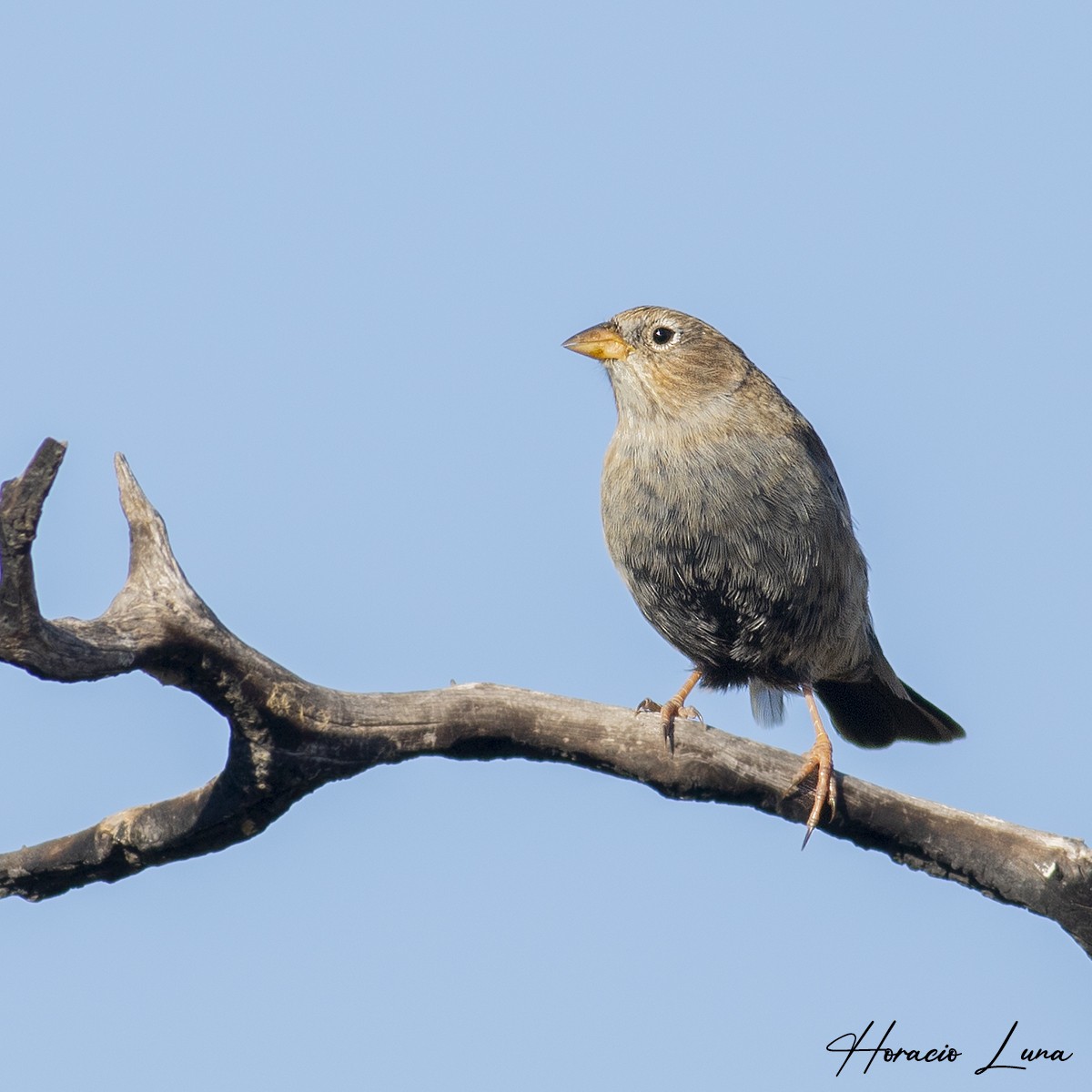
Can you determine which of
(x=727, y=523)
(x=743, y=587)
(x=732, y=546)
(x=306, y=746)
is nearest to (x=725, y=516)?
(x=727, y=523)

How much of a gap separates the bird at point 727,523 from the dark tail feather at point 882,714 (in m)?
0.15

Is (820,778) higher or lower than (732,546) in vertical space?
lower

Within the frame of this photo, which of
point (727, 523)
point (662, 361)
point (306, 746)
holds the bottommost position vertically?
point (306, 746)

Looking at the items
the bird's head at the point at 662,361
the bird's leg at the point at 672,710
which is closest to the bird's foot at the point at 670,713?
the bird's leg at the point at 672,710

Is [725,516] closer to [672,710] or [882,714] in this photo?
[672,710]

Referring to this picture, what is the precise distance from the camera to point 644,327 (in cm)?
740

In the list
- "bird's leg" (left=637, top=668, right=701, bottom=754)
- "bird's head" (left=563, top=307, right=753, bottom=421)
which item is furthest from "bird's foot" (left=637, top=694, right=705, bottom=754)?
"bird's head" (left=563, top=307, right=753, bottom=421)

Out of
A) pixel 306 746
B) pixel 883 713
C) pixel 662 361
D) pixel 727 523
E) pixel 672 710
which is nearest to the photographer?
pixel 306 746

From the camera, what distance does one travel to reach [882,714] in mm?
7895

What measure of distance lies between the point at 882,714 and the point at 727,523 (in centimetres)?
196

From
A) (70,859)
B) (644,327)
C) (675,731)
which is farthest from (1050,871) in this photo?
(70,859)

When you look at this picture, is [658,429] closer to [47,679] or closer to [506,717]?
[506,717]

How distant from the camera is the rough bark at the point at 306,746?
4555 mm

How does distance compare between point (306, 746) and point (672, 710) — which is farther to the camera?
point (672, 710)
